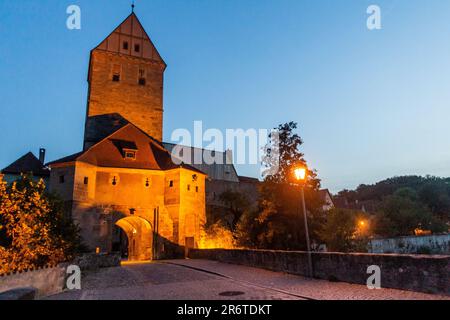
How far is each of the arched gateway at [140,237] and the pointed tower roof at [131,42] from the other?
1973 cm

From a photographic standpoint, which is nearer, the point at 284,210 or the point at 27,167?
the point at 284,210

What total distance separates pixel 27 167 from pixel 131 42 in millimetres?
18299

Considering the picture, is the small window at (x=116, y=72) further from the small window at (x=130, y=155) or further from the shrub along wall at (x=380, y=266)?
the shrub along wall at (x=380, y=266)

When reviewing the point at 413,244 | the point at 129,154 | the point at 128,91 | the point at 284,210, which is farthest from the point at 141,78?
the point at 413,244

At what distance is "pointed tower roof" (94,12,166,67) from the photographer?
37.7 meters

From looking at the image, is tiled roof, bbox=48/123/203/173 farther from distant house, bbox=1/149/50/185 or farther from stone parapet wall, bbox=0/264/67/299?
stone parapet wall, bbox=0/264/67/299

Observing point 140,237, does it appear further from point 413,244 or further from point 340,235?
point 413,244

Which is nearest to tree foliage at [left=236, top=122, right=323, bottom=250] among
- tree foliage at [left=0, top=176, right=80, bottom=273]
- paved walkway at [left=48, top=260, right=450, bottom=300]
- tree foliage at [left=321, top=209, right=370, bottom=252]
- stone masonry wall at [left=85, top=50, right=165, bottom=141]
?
tree foliage at [left=321, top=209, right=370, bottom=252]

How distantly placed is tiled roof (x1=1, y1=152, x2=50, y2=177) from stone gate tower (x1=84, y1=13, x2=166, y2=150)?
17.9 ft

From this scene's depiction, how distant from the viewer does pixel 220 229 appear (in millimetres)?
29328

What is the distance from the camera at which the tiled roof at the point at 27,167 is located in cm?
3278

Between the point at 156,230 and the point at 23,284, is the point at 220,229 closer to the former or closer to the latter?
the point at 156,230

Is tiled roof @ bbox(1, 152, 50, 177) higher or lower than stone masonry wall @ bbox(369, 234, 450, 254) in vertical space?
higher

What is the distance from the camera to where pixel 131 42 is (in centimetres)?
3884
